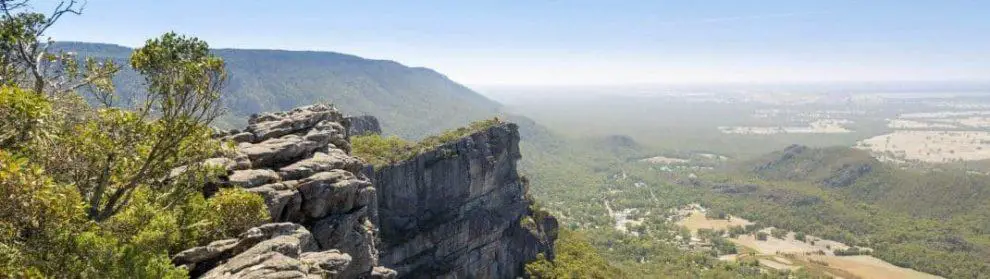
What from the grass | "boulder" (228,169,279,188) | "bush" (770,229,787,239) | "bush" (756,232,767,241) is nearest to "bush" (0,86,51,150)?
"boulder" (228,169,279,188)

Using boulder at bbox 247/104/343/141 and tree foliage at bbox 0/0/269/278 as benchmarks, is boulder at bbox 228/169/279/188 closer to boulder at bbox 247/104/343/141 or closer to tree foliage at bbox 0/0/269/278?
tree foliage at bbox 0/0/269/278

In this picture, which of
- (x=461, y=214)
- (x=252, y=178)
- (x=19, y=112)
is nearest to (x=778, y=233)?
(x=461, y=214)

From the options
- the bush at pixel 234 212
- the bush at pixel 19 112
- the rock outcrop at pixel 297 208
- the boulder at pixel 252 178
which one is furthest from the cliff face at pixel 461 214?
the bush at pixel 19 112

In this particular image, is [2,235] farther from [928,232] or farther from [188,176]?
[928,232]

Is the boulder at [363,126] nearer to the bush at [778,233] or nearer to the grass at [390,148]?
the grass at [390,148]

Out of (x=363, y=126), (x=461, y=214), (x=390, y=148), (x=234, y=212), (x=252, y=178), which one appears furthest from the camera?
(x=363, y=126)

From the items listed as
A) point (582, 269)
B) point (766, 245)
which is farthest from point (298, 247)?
point (766, 245)

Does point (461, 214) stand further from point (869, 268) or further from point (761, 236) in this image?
point (761, 236)
